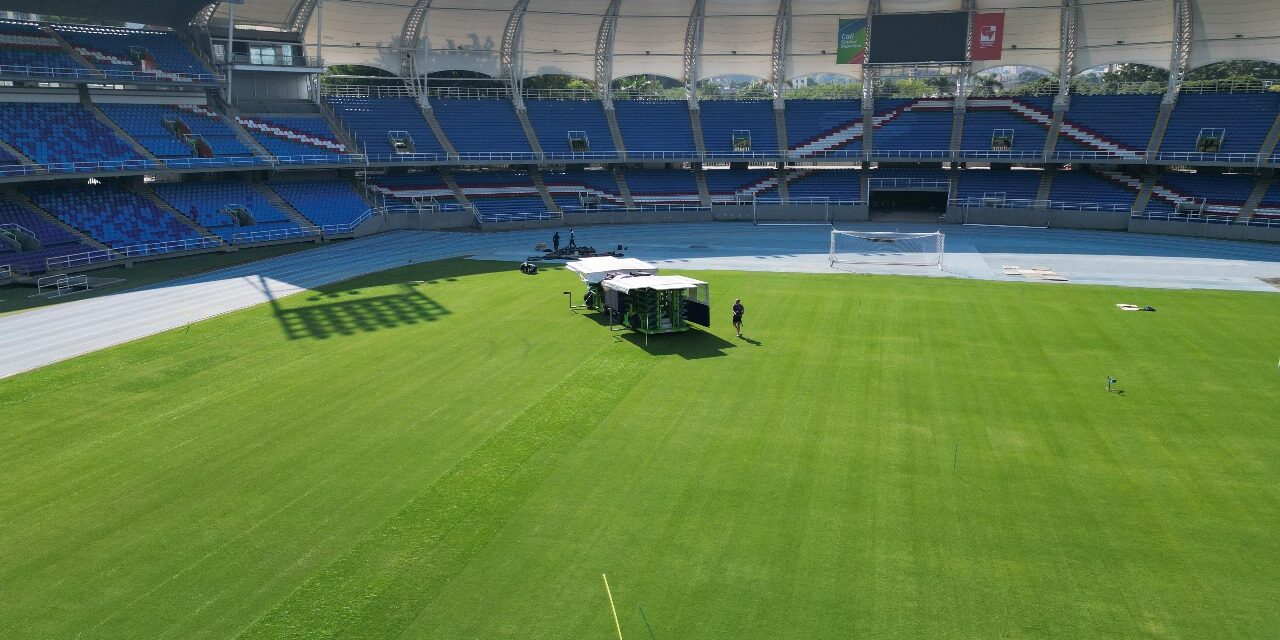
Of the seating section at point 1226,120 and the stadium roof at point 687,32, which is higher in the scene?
the stadium roof at point 687,32

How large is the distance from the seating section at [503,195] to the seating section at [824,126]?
20.9 m

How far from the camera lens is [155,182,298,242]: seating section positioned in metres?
47.0

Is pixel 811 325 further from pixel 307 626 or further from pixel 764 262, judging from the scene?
pixel 307 626

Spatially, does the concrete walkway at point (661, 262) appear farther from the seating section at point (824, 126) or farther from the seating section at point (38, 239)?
the seating section at point (824, 126)

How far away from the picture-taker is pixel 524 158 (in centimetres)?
6181

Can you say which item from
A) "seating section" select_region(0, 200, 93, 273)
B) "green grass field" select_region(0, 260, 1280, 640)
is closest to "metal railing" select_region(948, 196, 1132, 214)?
"green grass field" select_region(0, 260, 1280, 640)

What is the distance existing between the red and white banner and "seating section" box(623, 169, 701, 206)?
22478 mm

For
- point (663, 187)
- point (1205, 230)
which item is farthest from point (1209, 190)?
point (663, 187)

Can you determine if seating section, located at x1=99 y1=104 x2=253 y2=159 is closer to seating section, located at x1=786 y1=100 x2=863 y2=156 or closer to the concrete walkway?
the concrete walkway

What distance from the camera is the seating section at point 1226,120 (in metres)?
55.0

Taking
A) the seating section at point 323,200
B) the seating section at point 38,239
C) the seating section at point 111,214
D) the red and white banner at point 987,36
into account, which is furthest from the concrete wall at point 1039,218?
the seating section at point 38,239

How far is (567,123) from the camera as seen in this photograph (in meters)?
65.4

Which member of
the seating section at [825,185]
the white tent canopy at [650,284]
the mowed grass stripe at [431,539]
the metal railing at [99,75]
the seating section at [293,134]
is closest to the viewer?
the mowed grass stripe at [431,539]

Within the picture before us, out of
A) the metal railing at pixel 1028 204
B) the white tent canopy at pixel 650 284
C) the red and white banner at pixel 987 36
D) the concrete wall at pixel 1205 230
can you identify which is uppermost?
the red and white banner at pixel 987 36
